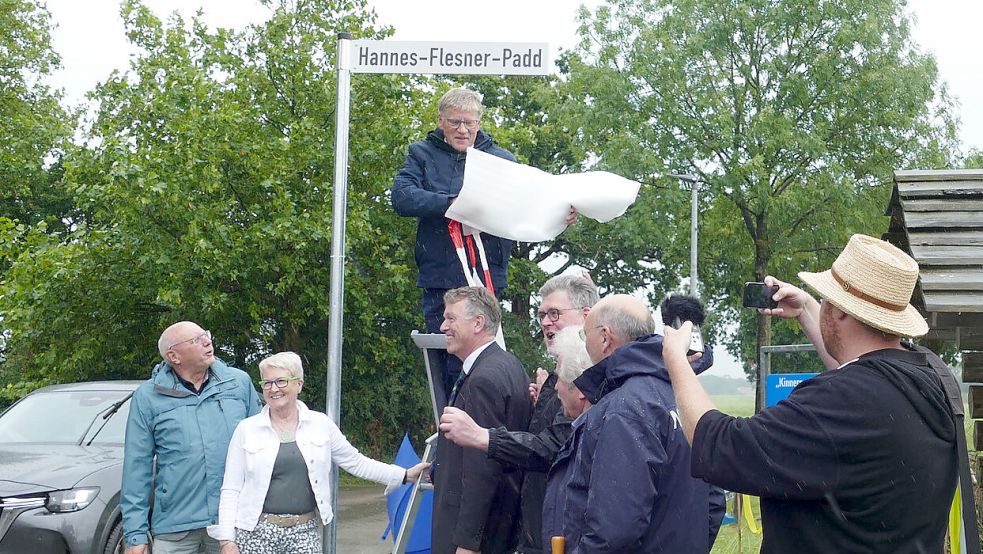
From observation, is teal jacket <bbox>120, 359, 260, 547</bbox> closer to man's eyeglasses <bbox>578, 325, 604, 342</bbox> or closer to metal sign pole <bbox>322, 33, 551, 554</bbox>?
metal sign pole <bbox>322, 33, 551, 554</bbox>

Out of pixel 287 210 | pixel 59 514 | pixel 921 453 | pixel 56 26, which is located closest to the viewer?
pixel 921 453

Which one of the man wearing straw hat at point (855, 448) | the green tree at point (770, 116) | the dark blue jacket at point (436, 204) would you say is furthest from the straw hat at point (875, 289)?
the green tree at point (770, 116)

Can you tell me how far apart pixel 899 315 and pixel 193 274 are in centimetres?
1625

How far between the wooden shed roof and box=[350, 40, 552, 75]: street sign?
2.37 m

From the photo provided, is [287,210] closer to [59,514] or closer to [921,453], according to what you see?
[59,514]

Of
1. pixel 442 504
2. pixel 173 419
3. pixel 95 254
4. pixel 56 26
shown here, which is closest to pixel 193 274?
pixel 95 254

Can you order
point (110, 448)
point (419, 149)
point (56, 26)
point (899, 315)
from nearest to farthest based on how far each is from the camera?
point (899, 315) < point (419, 149) < point (110, 448) < point (56, 26)

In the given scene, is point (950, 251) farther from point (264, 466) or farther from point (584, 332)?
point (264, 466)

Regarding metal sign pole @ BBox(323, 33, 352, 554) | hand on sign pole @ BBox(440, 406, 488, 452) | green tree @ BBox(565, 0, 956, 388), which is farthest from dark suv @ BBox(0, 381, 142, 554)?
green tree @ BBox(565, 0, 956, 388)

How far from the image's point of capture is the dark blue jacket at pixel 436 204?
4.79m

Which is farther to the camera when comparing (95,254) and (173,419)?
(95,254)

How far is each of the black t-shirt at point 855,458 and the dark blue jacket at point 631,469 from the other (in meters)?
0.54

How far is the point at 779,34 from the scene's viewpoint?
28.1m

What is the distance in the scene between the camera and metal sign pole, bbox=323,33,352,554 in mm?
5086
